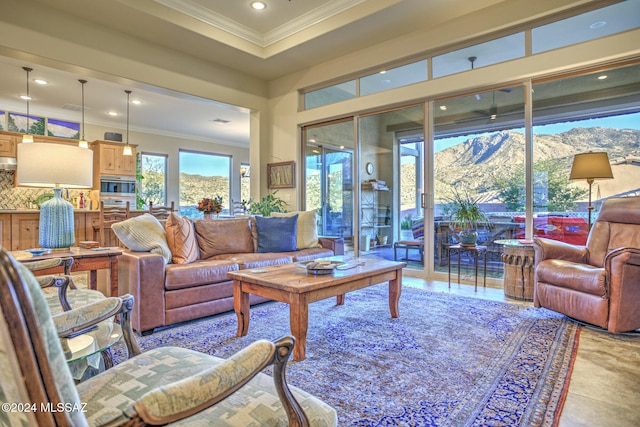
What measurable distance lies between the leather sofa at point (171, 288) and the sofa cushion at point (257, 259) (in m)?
0.01

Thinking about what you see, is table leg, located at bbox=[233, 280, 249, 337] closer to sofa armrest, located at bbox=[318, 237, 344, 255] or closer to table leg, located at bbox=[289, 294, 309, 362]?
table leg, located at bbox=[289, 294, 309, 362]

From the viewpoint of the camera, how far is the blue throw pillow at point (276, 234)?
4.15m

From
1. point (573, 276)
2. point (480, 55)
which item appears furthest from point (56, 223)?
point (480, 55)

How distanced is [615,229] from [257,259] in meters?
3.35

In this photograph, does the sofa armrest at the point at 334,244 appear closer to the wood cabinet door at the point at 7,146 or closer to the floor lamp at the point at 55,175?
the floor lamp at the point at 55,175

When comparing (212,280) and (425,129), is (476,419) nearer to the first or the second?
(212,280)

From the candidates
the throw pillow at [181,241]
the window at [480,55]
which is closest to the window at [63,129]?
the throw pillow at [181,241]

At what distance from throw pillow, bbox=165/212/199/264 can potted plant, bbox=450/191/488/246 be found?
3.27 m

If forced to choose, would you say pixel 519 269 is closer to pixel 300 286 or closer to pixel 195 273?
pixel 300 286

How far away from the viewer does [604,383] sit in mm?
1890

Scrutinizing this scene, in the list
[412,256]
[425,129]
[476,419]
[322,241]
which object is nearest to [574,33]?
[425,129]

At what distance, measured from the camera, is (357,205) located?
5.79 meters

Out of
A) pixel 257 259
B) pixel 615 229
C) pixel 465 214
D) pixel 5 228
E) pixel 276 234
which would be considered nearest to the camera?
pixel 615 229

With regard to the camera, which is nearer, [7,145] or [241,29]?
[241,29]
